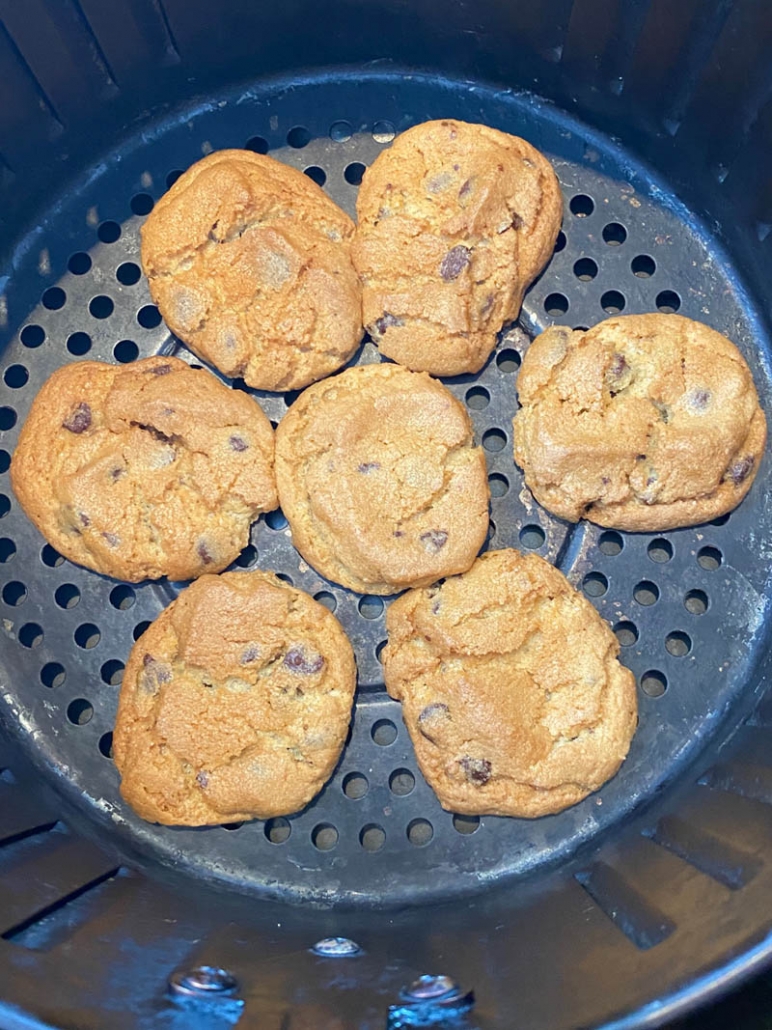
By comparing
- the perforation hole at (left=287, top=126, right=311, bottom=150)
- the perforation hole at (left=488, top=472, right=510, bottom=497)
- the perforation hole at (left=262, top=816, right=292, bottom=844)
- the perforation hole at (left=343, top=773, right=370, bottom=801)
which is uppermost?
the perforation hole at (left=287, top=126, right=311, bottom=150)

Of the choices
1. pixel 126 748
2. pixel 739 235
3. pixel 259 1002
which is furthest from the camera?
pixel 739 235

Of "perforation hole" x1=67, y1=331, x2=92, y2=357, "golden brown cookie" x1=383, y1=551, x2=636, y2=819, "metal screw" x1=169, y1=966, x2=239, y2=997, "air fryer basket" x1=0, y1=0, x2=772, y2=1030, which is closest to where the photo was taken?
"metal screw" x1=169, y1=966, x2=239, y2=997

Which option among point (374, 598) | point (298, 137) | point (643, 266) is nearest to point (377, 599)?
point (374, 598)

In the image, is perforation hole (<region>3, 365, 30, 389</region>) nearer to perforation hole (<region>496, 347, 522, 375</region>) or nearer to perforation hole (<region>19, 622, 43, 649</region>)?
perforation hole (<region>19, 622, 43, 649</region>)

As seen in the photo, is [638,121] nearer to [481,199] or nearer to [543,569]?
[481,199]

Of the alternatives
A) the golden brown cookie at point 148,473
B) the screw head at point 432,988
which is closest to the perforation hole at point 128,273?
the golden brown cookie at point 148,473

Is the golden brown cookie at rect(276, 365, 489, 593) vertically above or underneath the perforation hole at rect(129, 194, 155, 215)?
underneath

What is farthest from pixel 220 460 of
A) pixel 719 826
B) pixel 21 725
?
pixel 719 826

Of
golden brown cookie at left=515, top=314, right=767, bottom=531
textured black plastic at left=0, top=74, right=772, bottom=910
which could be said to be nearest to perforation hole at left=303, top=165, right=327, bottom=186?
textured black plastic at left=0, top=74, right=772, bottom=910

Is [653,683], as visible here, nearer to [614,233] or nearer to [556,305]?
[556,305]
